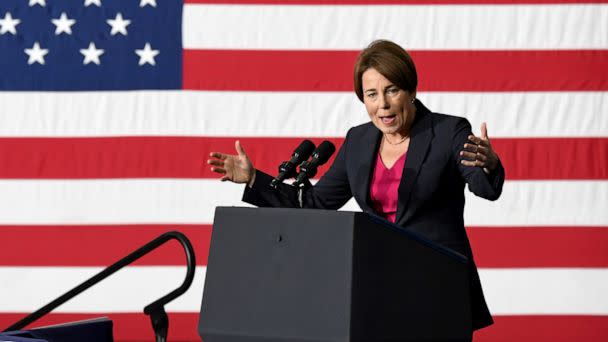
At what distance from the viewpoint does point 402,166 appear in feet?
5.94

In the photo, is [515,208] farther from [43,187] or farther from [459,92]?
[43,187]

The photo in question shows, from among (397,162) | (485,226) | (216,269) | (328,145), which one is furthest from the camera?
(485,226)

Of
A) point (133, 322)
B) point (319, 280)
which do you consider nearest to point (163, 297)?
point (319, 280)

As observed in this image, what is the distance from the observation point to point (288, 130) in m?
3.24

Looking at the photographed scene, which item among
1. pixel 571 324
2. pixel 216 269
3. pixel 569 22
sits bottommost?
pixel 571 324

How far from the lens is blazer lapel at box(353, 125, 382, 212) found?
1.83m

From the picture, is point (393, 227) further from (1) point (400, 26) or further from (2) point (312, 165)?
(1) point (400, 26)

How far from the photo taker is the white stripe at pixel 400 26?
10.6 feet

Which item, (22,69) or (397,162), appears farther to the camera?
(22,69)

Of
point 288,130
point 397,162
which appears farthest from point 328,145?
point 288,130

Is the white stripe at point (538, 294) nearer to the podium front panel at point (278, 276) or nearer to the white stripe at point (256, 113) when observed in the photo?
the white stripe at point (256, 113)

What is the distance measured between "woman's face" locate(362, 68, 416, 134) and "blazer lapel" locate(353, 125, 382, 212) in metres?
0.07

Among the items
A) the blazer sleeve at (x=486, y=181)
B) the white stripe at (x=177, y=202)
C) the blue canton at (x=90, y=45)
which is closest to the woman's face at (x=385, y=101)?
the blazer sleeve at (x=486, y=181)

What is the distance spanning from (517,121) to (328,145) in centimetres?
183
